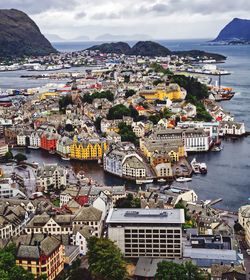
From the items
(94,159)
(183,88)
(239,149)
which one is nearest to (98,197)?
(94,159)

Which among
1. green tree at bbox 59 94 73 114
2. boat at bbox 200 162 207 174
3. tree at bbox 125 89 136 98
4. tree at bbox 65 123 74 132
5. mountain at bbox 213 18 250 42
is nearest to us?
boat at bbox 200 162 207 174

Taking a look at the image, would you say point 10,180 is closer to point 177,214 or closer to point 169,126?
point 177,214

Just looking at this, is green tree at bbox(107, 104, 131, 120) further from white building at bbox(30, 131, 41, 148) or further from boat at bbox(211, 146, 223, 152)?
boat at bbox(211, 146, 223, 152)

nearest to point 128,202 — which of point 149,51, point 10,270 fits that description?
point 10,270

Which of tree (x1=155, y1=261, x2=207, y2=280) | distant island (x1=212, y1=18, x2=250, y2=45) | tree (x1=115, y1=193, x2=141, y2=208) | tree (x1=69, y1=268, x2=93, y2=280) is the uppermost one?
tree (x1=155, y1=261, x2=207, y2=280)

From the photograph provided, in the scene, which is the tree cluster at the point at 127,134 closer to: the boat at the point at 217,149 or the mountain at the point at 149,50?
the boat at the point at 217,149

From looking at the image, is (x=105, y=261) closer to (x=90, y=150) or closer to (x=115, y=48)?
(x=90, y=150)

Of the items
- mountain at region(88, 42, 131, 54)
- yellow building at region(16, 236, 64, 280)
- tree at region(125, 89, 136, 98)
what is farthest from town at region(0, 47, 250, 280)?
mountain at region(88, 42, 131, 54)
